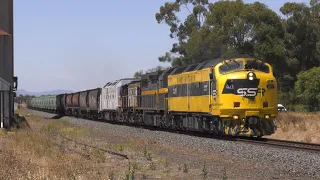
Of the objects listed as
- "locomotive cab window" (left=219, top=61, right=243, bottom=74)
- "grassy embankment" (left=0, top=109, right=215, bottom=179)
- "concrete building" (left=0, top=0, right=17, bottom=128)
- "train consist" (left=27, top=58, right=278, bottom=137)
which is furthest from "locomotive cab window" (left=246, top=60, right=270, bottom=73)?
"concrete building" (left=0, top=0, right=17, bottom=128)

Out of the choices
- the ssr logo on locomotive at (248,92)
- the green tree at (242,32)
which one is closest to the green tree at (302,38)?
the green tree at (242,32)

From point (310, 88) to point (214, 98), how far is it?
36.1m

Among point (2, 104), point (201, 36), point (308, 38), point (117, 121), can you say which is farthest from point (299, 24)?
point (2, 104)

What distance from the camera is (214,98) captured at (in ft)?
72.0

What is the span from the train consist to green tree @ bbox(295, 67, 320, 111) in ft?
83.6

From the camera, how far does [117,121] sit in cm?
4447

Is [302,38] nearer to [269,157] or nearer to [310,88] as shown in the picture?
[310,88]

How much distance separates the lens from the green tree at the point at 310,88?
5444 cm

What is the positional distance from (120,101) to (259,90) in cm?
2225

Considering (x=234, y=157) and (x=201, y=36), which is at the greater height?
(x=201, y=36)

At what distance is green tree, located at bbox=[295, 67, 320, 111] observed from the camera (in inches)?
2143

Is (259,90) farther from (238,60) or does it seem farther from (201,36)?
(201,36)

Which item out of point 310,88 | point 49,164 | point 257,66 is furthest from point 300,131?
point 310,88

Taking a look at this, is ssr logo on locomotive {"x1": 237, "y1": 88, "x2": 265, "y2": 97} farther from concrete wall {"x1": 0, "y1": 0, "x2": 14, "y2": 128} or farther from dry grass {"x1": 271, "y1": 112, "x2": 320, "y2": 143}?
concrete wall {"x1": 0, "y1": 0, "x2": 14, "y2": 128}
